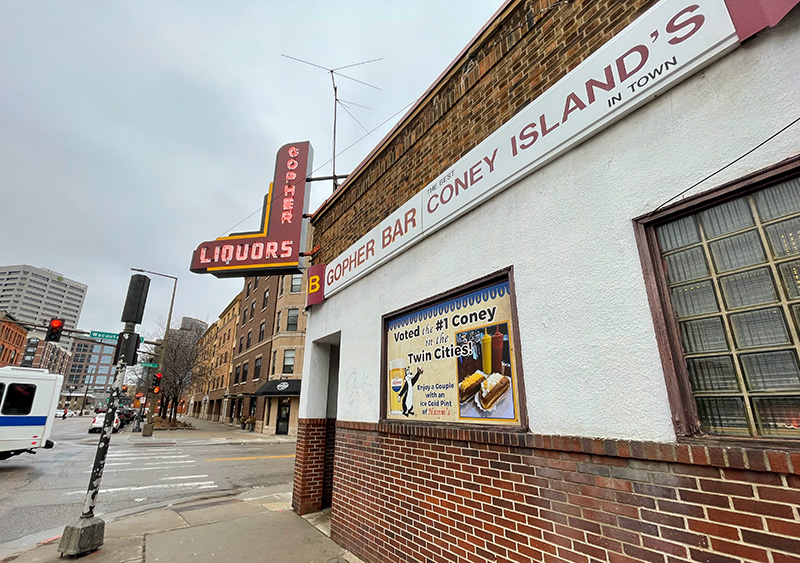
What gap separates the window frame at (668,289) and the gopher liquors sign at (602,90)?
84 centimetres

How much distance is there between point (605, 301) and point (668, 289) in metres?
0.38

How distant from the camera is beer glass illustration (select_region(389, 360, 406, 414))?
491cm

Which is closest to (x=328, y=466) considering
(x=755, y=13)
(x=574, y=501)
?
(x=574, y=501)

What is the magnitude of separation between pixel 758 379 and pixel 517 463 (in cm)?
173

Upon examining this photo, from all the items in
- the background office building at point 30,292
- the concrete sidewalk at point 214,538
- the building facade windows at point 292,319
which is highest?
the background office building at point 30,292

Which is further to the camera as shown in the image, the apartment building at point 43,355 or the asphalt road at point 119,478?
the apartment building at point 43,355

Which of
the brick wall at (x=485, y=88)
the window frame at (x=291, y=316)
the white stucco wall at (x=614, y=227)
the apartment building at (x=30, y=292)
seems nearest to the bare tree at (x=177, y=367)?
the window frame at (x=291, y=316)

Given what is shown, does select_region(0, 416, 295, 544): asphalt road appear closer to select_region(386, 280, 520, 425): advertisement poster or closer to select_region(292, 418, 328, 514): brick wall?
select_region(292, 418, 328, 514): brick wall

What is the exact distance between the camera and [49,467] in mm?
12961

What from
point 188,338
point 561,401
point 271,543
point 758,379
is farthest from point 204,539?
point 188,338

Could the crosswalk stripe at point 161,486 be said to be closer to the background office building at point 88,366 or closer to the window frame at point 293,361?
the window frame at point 293,361

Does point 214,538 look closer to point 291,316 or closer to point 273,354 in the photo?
point 291,316

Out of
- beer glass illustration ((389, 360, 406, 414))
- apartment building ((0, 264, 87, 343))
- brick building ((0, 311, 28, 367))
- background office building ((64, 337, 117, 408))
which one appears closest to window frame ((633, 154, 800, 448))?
beer glass illustration ((389, 360, 406, 414))

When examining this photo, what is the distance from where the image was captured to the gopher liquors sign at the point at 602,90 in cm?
243
